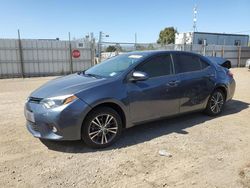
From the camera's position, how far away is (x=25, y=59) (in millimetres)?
16359

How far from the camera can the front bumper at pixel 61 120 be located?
12.5 ft

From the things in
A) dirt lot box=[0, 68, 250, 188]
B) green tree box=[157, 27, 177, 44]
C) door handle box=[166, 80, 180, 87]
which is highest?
green tree box=[157, 27, 177, 44]

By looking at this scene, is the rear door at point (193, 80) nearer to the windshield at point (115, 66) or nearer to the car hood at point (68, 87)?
the windshield at point (115, 66)

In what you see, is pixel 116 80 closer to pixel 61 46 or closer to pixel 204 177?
pixel 204 177

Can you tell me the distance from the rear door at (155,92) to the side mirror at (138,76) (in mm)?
74

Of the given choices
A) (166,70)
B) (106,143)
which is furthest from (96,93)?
(166,70)

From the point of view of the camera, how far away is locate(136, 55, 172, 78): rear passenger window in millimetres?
4730

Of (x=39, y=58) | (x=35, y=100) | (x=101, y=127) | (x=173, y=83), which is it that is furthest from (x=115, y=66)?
(x=39, y=58)

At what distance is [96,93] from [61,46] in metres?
14.1

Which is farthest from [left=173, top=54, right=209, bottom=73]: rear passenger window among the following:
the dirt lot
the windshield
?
the dirt lot

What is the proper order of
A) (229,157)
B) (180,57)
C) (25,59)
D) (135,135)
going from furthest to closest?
(25,59) < (180,57) < (135,135) < (229,157)

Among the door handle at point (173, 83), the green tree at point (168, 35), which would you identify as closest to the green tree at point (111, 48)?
the door handle at point (173, 83)

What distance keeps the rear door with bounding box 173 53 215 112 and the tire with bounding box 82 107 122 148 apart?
1592mm

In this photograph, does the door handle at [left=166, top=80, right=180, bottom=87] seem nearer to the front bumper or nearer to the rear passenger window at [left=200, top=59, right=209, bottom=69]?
the rear passenger window at [left=200, top=59, right=209, bottom=69]
